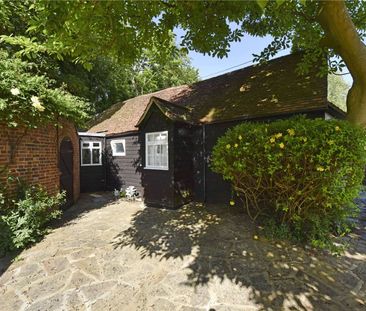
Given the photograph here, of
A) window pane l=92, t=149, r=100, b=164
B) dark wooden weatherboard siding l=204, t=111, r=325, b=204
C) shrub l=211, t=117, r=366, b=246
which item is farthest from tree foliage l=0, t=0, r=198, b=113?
shrub l=211, t=117, r=366, b=246

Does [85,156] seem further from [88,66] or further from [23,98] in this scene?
[88,66]

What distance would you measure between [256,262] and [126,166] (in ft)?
27.7

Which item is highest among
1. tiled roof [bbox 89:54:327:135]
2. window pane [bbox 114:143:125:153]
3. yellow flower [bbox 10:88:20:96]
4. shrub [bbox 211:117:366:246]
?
tiled roof [bbox 89:54:327:135]

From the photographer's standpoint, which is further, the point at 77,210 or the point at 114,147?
the point at 114,147

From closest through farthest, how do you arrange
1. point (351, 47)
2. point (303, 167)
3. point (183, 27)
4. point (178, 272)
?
point (178, 272) → point (303, 167) → point (351, 47) → point (183, 27)

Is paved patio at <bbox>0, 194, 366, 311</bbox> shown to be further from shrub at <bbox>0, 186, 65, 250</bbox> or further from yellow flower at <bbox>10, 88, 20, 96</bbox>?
yellow flower at <bbox>10, 88, 20, 96</bbox>

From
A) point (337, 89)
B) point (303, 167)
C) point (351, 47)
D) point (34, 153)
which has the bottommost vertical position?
point (303, 167)

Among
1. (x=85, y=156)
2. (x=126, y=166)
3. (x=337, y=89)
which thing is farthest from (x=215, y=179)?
(x=337, y=89)

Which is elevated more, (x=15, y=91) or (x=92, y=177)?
(x=15, y=91)

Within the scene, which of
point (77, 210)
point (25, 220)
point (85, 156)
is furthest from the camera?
point (85, 156)

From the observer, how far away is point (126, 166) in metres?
11.1

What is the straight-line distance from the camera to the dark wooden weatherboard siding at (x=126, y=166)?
34.6 feet

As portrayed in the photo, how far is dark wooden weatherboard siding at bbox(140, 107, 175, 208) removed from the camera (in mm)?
7867

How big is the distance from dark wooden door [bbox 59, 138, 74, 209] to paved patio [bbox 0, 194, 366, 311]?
2.53m
